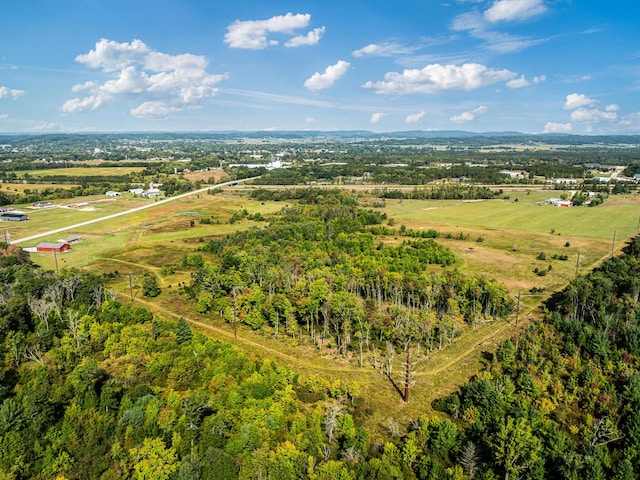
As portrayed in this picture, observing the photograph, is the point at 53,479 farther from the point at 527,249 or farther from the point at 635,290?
the point at 527,249

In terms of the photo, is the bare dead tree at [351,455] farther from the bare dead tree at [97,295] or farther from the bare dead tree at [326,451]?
the bare dead tree at [97,295]

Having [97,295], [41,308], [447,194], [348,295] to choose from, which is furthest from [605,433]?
[447,194]

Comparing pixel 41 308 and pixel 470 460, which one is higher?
pixel 41 308

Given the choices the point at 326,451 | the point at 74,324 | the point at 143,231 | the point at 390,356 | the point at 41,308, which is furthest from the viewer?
the point at 143,231

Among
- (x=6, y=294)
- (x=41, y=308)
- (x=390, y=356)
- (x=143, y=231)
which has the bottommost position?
(x=390, y=356)

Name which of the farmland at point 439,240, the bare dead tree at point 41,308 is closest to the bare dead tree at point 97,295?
the bare dead tree at point 41,308

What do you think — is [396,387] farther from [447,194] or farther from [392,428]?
[447,194]

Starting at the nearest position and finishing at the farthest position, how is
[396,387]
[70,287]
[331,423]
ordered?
[331,423] → [396,387] → [70,287]

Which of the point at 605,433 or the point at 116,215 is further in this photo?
the point at 116,215
